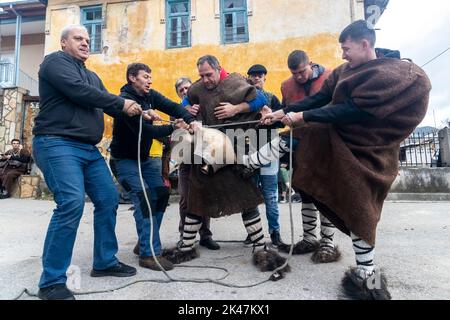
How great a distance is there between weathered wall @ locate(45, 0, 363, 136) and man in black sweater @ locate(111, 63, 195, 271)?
302 inches

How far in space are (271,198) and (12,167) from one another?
371 inches

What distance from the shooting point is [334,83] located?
2.61 m

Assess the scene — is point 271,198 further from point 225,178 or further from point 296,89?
point 296,89

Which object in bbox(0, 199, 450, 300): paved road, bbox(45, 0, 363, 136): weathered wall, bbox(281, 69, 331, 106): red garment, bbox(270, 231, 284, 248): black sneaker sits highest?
bbox(45, 0, 363, 136): weathered wall

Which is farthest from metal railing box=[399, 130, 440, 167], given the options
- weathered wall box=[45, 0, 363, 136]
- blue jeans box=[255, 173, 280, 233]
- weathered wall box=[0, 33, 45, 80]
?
weathered wall box=[0, 33, 45, 80]

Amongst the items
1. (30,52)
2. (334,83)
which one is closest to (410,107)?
(334,83)

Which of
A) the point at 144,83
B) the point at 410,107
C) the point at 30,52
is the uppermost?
the point at 30,52

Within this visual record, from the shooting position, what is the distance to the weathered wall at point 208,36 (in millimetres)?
10219

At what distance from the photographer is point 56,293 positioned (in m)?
2.18

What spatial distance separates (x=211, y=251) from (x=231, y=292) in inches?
50.4

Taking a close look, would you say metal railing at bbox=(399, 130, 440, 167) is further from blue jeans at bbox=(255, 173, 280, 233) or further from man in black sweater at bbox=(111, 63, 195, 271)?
man in black sweater at bbox=(111, 63, 195, 271)

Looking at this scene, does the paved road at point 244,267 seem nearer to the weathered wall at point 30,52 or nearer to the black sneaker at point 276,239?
the black sneaker at point 276,239

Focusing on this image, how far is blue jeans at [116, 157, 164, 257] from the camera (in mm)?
3008
